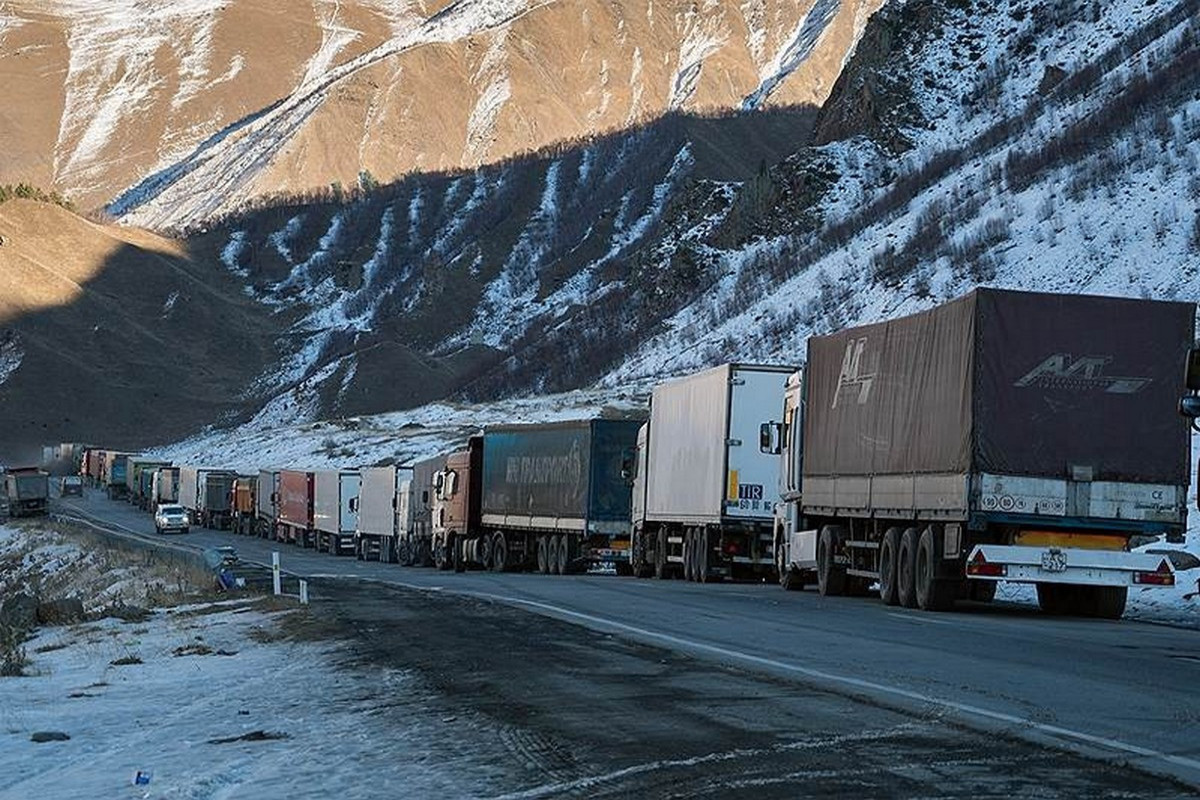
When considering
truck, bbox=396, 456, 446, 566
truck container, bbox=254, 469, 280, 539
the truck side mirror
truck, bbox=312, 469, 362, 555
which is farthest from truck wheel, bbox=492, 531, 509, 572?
truck container, bbox=254, 469, 280, 539

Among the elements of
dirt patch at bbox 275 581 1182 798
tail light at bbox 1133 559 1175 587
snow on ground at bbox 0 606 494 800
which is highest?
tail light at bbox 1133 559 1175 587

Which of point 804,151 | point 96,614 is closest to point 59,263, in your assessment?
point 804,151

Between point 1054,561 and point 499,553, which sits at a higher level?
point 1054,561

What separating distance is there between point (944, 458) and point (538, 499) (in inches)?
944

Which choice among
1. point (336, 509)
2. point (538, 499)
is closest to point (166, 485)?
point (336, 509)

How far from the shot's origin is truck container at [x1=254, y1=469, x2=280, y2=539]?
84938mm

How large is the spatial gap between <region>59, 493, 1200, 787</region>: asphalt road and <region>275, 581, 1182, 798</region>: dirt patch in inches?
17.8

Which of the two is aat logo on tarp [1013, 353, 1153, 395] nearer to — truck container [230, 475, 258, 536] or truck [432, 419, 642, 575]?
truck [432, 419, 642, 575]

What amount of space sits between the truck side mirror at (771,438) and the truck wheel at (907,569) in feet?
22.1

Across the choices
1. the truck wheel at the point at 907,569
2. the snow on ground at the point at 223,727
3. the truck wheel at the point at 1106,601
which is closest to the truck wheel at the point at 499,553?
the truck wheel at the point at 907,569

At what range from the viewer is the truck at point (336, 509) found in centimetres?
7125

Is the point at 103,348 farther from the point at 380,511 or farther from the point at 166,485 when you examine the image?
the point at 380,511

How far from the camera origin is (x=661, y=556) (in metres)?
41.3

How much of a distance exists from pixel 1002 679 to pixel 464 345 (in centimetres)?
17036
